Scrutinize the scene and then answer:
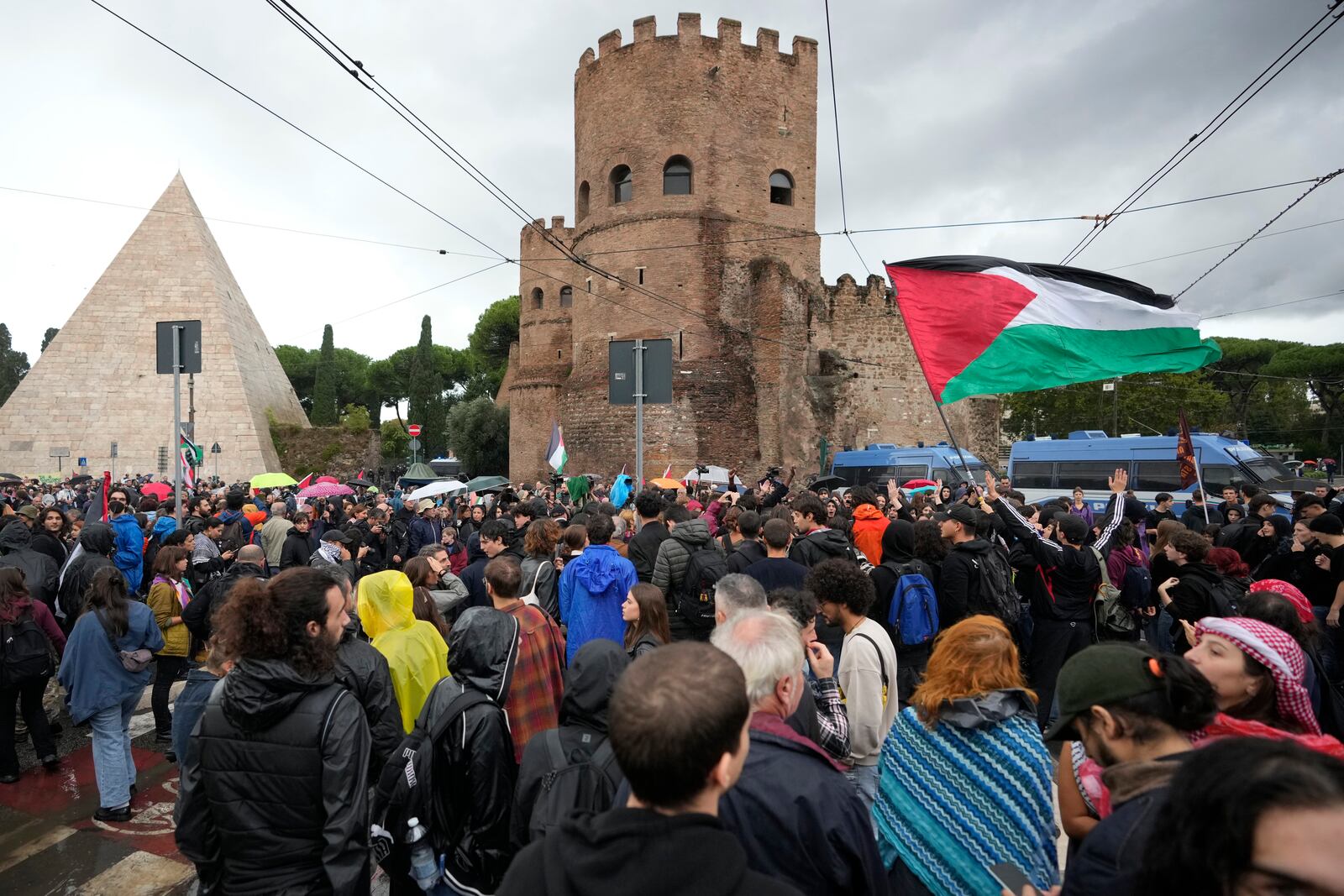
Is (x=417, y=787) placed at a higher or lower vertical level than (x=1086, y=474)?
lower

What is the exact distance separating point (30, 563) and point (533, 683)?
204 inches

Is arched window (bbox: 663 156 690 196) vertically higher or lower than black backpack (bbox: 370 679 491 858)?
higher

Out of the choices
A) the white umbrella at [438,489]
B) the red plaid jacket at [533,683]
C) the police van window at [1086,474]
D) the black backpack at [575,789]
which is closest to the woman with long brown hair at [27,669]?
the red plaid jacket at [533,683]

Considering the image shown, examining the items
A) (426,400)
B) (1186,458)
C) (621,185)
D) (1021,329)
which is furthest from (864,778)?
(426,400)

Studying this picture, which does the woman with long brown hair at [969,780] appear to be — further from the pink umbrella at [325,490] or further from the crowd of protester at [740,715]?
the pink umbrella at [325,490]

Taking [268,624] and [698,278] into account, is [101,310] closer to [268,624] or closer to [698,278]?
[698,278]

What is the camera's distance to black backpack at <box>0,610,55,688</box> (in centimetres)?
498

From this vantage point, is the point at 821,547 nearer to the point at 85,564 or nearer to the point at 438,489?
the point at 85,564

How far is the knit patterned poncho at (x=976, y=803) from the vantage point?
7.54 ft

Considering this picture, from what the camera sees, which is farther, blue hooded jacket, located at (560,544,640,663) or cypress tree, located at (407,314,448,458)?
cypress tree, located at (407,314,448,458)

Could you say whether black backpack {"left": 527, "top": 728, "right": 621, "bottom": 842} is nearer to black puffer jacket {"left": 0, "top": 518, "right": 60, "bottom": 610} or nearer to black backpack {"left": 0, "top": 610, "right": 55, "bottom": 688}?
black backpack {"left": 0, "top": 610, "right": 55, "bottom": 688}

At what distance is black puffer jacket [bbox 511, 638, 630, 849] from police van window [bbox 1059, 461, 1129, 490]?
15761 mm

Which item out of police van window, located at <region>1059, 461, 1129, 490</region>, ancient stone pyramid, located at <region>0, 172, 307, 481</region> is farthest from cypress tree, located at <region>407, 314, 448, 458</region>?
police van window, located at <region>1059, 461, 1129, 490</region>

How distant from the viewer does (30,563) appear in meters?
6.18
